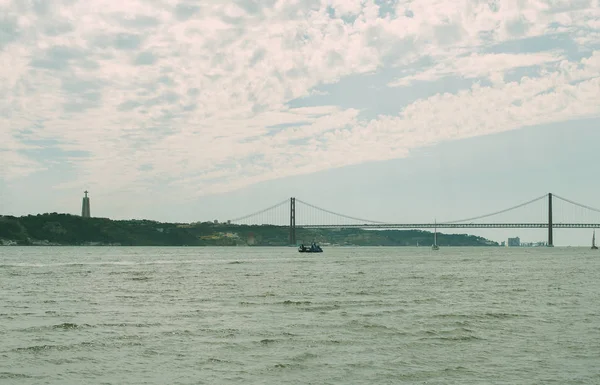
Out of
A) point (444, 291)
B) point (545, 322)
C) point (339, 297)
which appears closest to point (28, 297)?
point (339, 297)

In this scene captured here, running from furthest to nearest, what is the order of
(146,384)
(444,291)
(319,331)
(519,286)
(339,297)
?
(519,286) → (444,291) → (339,297) → (319,331) → (146,384)

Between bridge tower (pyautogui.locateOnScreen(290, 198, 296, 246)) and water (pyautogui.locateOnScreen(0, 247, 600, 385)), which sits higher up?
bridge tower (pyautogui.locateOnScreen(290, 198, 296, 246))

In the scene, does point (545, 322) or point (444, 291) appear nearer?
point (545, 322)

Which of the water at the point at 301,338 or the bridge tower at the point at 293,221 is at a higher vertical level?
the bridge tower at the point at 293,221

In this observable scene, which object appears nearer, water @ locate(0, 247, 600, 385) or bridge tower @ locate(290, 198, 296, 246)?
water @ locate(0, 247, 600, 385)

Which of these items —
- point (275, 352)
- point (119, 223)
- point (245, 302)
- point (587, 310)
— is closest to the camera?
point (275, 352)

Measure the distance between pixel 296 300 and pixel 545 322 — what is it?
452 inches

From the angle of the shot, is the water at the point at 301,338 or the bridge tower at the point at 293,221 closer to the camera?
the water at the point at 301,338

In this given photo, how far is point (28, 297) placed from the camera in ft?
107

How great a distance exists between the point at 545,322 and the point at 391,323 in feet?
16.4

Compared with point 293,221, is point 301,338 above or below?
below

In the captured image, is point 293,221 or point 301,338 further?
point 293,221

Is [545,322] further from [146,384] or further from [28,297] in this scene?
[28,297]

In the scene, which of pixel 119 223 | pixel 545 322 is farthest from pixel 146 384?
pixel 119 223
